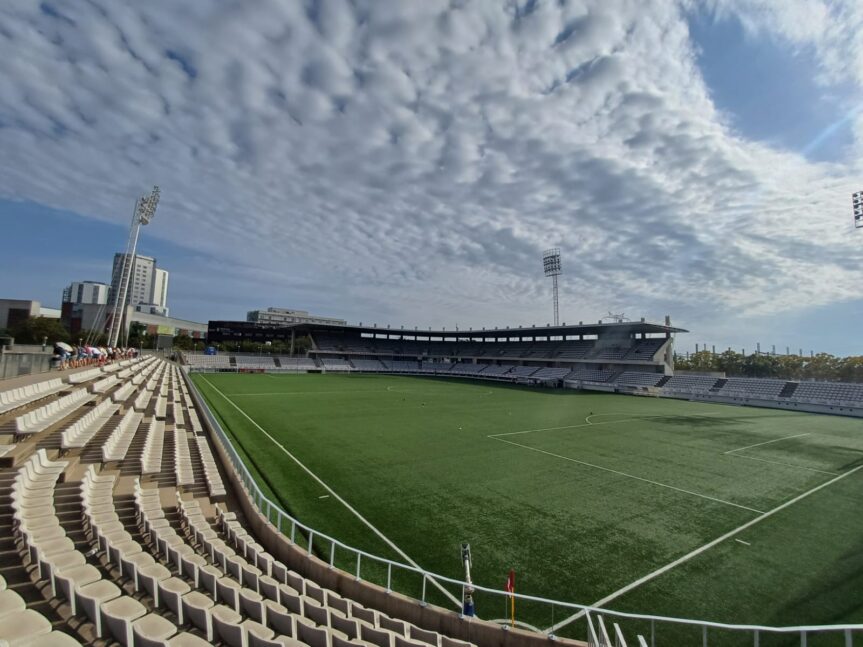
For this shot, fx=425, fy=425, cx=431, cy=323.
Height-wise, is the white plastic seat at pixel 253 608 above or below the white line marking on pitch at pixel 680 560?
above

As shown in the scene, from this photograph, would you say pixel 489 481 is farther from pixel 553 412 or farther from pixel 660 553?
pixel 553 412

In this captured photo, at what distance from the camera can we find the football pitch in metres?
8.58

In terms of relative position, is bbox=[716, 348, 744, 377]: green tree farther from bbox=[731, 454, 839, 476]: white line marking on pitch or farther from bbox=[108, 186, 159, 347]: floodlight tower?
bbox=[108, 186, 159, 347]: floodlight tower

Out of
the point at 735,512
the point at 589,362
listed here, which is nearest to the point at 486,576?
the point at 735,512

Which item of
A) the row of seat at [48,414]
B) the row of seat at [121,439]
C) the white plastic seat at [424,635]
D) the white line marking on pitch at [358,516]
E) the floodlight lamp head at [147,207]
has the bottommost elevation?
the white line marking on pitch at [358,516]

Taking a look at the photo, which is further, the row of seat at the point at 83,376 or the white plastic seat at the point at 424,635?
the row of seat at the point at 83,376

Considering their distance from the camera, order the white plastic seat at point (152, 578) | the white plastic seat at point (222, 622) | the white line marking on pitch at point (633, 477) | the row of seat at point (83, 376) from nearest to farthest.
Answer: the white plastic seat at point (222, 622) < the white plastic seat at point (152, 578) < the white line marking on pitch at point (633, 477) < the row of seat at point (83, 376)

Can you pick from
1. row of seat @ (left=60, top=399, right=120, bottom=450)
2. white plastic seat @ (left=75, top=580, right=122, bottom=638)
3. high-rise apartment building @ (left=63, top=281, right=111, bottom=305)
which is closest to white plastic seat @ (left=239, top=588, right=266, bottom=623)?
white plastic seat @ (left=75, top=580, right=122, bottom=638)

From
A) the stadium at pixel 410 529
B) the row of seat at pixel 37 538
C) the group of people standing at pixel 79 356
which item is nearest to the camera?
the row of seat at pixel 37 538

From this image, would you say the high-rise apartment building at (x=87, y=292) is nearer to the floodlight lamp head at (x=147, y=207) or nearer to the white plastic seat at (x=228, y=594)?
the floodlight lamp head at (x=147, y=207)

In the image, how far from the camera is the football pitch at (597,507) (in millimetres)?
8578

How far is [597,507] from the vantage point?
13242mm

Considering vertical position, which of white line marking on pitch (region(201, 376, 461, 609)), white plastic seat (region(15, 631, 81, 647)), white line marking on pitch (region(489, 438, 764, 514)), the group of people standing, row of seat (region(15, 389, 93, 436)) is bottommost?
white line marking on pitch (region(201, 376, 461, 609))

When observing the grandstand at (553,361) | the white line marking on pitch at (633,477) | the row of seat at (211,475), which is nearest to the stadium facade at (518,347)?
the grandstand at (553,361)
